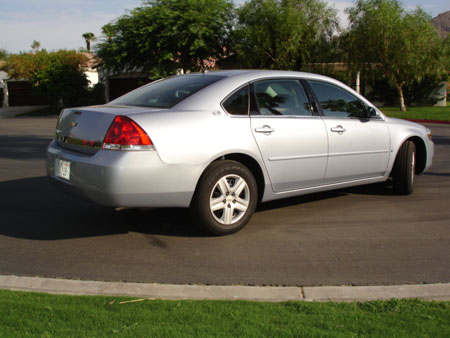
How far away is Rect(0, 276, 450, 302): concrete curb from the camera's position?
3686 mm

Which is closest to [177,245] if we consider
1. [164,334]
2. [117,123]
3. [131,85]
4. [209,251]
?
[209,251]

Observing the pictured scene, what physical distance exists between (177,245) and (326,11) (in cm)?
2953

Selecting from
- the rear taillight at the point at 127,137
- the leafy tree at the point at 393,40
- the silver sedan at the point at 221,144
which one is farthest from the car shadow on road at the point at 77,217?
the leafy tree at the point at 393,40

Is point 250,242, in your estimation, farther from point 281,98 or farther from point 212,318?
point 212,318

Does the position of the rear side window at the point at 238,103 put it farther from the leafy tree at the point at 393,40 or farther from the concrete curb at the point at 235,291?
the leafy tree at the point at 393,40

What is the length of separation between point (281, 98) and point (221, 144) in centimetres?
115

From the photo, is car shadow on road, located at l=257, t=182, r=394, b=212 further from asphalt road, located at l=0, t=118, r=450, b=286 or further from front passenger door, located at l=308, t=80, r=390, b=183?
front passenger door, located at l=308, t=80, r=390, b=183

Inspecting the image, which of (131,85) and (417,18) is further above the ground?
(417,18)

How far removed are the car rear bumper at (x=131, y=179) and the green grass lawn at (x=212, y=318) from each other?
1.24 meters

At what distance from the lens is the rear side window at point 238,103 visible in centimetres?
529

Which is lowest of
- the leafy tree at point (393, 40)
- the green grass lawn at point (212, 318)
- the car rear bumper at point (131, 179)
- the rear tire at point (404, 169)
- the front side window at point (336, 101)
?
the green grass lawn at point (212, 318)

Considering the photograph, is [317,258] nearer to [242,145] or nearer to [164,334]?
[242,145]

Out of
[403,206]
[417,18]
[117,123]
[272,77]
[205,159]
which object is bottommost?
[403,206]

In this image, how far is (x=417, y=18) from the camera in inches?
1148
